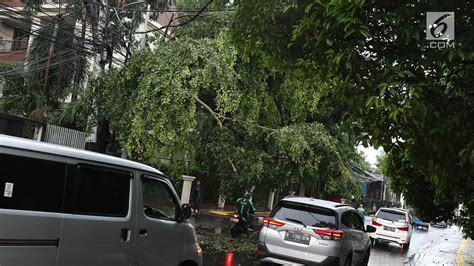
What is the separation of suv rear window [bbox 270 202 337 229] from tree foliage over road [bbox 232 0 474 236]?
3706 mm

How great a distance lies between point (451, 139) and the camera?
4.84 meters

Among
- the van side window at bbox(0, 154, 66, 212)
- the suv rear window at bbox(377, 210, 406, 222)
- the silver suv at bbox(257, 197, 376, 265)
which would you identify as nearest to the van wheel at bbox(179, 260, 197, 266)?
the van side window at bbox(0, 154, 66, 212)

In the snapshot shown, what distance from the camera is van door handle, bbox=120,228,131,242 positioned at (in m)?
5.14

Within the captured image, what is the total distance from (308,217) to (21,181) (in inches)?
254

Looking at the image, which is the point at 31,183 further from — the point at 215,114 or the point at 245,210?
the point at 215,114

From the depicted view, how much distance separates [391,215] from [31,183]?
1930cm

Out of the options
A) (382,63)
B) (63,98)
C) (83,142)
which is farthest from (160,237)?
(63,98)

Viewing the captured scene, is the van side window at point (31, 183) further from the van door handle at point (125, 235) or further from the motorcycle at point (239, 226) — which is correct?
the motorcycle at point (239, 226)

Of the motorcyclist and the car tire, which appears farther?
the motorcyclist

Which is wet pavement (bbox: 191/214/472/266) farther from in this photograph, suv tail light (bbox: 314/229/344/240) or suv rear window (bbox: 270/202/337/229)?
suv tail light (bbox: 314/229/344/240)

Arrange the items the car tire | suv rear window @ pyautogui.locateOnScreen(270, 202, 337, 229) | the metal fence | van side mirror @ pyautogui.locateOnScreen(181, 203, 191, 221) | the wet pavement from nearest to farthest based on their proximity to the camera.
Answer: van side mirror @ pyautogui.locateOnScreen(181, 203, 191, 221), suv rear window @ pyautogui.locateOnScreen(270, 202, 337, 229), the car tire, the wet pavement, the metal fence

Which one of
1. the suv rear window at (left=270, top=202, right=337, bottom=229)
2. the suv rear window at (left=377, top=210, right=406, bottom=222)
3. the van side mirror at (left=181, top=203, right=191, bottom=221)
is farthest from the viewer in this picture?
the suv rear window at (left=377, top=210, right=406, bottom=222)

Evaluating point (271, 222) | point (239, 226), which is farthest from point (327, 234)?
point (239, 226)

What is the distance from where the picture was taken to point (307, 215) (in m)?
9.55
